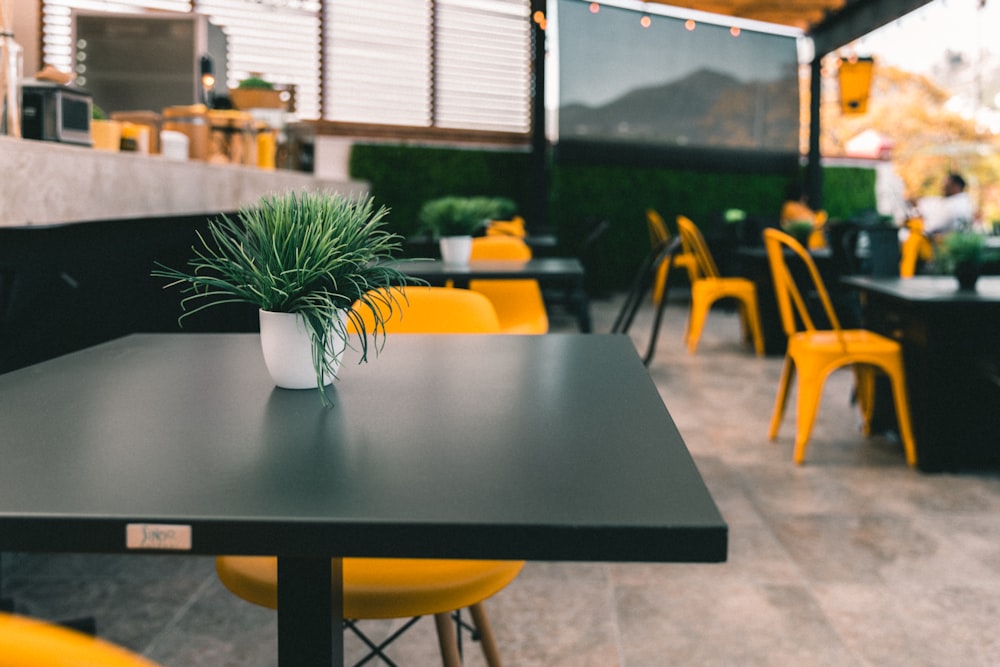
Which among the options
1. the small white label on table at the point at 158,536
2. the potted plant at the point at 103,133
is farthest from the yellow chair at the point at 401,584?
the potted plant at the point at 103,133

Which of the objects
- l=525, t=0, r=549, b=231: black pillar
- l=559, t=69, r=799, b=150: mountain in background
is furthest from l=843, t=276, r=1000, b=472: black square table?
l=559, t=69, r=799, b=150: mountain in background

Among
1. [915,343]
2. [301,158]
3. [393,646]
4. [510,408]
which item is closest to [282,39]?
[301,158]

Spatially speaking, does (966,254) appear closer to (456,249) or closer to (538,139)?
(456,249)

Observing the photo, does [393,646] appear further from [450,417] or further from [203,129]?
[203,129]

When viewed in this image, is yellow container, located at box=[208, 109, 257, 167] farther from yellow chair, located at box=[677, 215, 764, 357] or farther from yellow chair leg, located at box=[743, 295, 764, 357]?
yellow chair leg, located at box=[743, 295, 764, 357]

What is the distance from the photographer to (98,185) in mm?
2406

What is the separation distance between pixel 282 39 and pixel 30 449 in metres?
8.51

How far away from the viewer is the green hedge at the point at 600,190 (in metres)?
9.11

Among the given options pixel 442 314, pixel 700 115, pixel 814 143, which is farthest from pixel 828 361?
pixel 814 143

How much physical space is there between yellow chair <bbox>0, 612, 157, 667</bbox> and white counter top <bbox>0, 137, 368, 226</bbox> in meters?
1.01

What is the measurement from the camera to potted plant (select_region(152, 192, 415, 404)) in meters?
1.10

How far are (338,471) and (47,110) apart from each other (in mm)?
1944

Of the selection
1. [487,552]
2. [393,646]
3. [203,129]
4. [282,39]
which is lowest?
[393,646]

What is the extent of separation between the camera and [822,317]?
19.7ft
